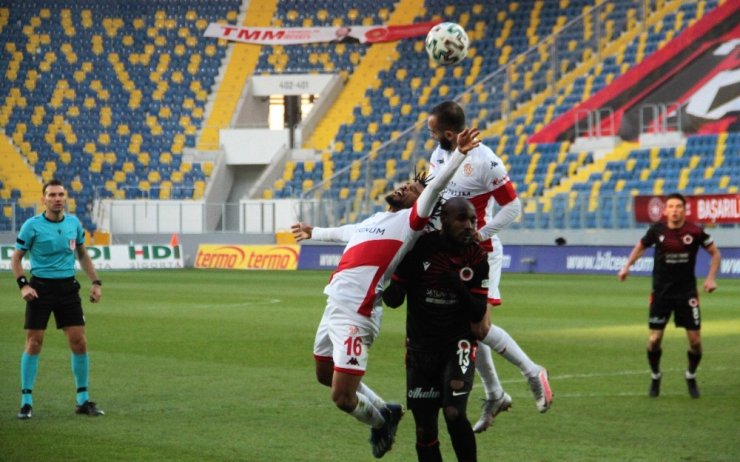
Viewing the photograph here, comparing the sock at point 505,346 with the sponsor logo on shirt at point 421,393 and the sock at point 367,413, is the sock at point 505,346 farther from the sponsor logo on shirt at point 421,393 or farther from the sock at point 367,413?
the sponsor logo on shirt at point 421,393

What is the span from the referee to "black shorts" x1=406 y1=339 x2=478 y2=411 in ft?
15.6

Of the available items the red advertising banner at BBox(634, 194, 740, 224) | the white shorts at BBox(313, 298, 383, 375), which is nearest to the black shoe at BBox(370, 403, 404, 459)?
the white shorts at BBox(313, 298, 383, 375)

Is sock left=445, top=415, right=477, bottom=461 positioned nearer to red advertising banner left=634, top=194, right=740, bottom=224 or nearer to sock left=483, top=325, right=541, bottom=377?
sock left=483, top=325, right=541, bottom=377

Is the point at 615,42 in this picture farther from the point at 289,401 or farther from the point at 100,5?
the point at 289,401

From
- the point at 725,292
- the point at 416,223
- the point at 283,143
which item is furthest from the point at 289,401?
the point at 283,143

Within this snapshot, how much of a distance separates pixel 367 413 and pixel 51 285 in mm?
4333

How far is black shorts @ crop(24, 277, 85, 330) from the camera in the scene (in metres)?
11.8

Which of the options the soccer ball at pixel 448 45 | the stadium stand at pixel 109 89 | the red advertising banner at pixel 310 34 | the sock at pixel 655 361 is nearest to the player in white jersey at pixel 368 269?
the soccer ball at pixel 448 45

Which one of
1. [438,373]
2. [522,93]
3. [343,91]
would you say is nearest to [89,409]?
[438,373]

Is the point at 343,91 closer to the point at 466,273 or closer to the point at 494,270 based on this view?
the point at 494,270

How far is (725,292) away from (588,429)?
17.8 m

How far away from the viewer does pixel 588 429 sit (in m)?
10.7

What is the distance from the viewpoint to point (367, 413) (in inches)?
342

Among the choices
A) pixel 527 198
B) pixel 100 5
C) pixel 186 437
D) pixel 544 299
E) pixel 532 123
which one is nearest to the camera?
pixel 186 437
